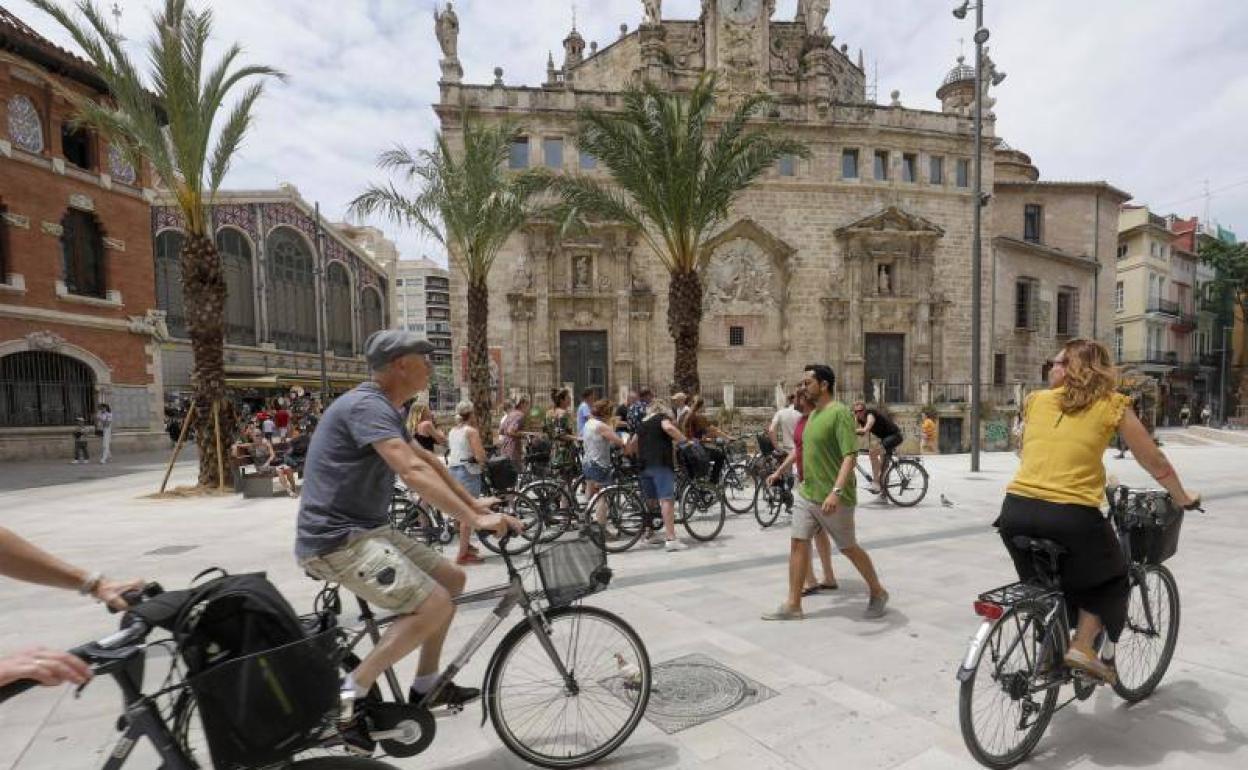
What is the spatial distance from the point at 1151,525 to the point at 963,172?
102ft

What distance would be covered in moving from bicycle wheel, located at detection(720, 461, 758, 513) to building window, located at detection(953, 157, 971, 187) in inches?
1006

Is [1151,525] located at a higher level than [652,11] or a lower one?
lower

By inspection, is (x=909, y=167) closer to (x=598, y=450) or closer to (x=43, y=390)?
(x=598, y=450)

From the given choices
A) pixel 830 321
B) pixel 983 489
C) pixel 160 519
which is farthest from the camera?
pixel 830 321

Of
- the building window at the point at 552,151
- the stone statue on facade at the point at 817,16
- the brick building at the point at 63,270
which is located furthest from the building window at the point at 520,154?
the stone statue on facade at the point at 817,16

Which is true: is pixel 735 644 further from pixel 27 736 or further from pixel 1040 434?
pixel 27 736

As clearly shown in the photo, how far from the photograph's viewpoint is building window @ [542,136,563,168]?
25.8 meters

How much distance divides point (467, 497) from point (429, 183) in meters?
14.4

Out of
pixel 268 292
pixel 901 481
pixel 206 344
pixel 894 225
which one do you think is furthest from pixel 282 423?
pixel 894 225

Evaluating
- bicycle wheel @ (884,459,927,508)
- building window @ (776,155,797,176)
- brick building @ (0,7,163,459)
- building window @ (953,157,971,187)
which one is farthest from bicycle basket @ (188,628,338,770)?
building window @ (953,157,971,187)

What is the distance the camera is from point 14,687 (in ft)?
4.83

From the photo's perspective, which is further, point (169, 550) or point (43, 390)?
point (43, 390)

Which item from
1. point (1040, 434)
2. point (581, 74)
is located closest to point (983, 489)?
point (1040, 434)

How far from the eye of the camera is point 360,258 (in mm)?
44375
